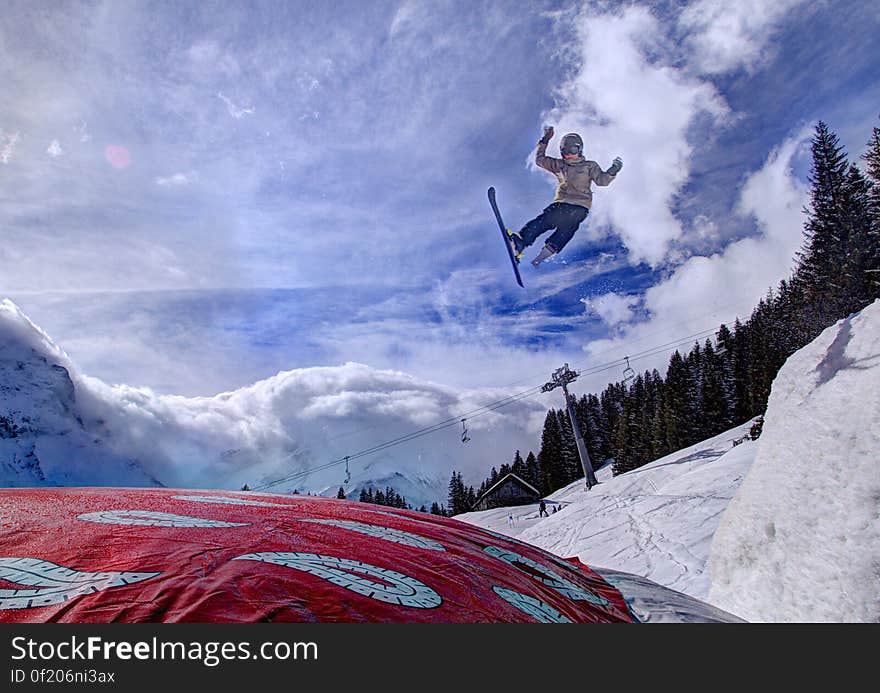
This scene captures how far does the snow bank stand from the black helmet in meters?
5.68

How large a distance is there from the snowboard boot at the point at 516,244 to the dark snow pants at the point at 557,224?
93 mm

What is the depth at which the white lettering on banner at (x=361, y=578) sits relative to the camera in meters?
1.61

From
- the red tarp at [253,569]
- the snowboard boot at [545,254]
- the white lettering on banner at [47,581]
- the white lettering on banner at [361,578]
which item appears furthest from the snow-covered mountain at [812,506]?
the snowboard boot at [545,254]

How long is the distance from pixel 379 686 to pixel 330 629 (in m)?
0.21

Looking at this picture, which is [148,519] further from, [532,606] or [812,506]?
[812,506]

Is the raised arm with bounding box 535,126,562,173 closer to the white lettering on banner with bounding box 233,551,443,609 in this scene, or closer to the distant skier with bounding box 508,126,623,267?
the distant skier with bounding box 508,126,623,267

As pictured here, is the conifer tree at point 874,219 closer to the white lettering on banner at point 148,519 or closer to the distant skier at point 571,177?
the distant skier at point 571,177

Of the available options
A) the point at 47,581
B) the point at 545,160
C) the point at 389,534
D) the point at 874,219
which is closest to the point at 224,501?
the point at 389,534

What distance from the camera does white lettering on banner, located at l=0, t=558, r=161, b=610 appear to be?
1332mm

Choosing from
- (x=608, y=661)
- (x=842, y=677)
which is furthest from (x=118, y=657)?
(x=842, y=677)

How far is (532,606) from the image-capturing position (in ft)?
6.52

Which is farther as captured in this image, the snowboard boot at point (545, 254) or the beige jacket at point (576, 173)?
the snowboard boot at point (545, 254)

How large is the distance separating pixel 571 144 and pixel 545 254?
7.45ft

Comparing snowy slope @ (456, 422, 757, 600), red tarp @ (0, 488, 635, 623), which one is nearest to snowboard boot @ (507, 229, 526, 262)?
snowy slope @ (456, 422, 757, 600)
